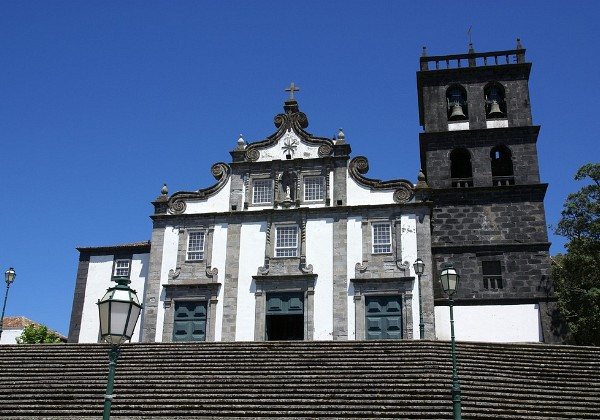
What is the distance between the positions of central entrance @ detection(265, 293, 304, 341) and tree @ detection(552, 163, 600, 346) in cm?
1023

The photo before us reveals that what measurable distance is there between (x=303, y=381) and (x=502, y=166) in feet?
50.3

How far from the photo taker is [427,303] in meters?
22.5

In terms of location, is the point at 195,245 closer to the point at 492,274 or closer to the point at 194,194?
the point at 194,194

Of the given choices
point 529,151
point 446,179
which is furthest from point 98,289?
point 529,151

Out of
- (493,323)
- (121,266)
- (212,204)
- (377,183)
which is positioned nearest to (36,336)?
(121,266)

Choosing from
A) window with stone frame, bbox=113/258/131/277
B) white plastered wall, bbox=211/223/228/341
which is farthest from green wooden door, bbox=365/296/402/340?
window with stone frame, bbox=113/258/131/277

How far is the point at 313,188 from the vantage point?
82.4 feet

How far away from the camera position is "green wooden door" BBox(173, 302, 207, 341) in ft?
77.3

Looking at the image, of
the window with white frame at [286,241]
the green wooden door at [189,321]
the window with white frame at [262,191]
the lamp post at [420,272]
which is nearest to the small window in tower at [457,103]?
the window with white frame at [262,191]

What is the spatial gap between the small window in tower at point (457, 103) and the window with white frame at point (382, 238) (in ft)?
21.4

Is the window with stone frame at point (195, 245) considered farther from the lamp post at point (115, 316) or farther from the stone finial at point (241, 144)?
the lamp post at point (115, 316)

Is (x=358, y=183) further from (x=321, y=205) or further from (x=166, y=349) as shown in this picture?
(x=166, y=349)

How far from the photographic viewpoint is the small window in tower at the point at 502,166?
86.8ft

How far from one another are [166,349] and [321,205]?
869cm
